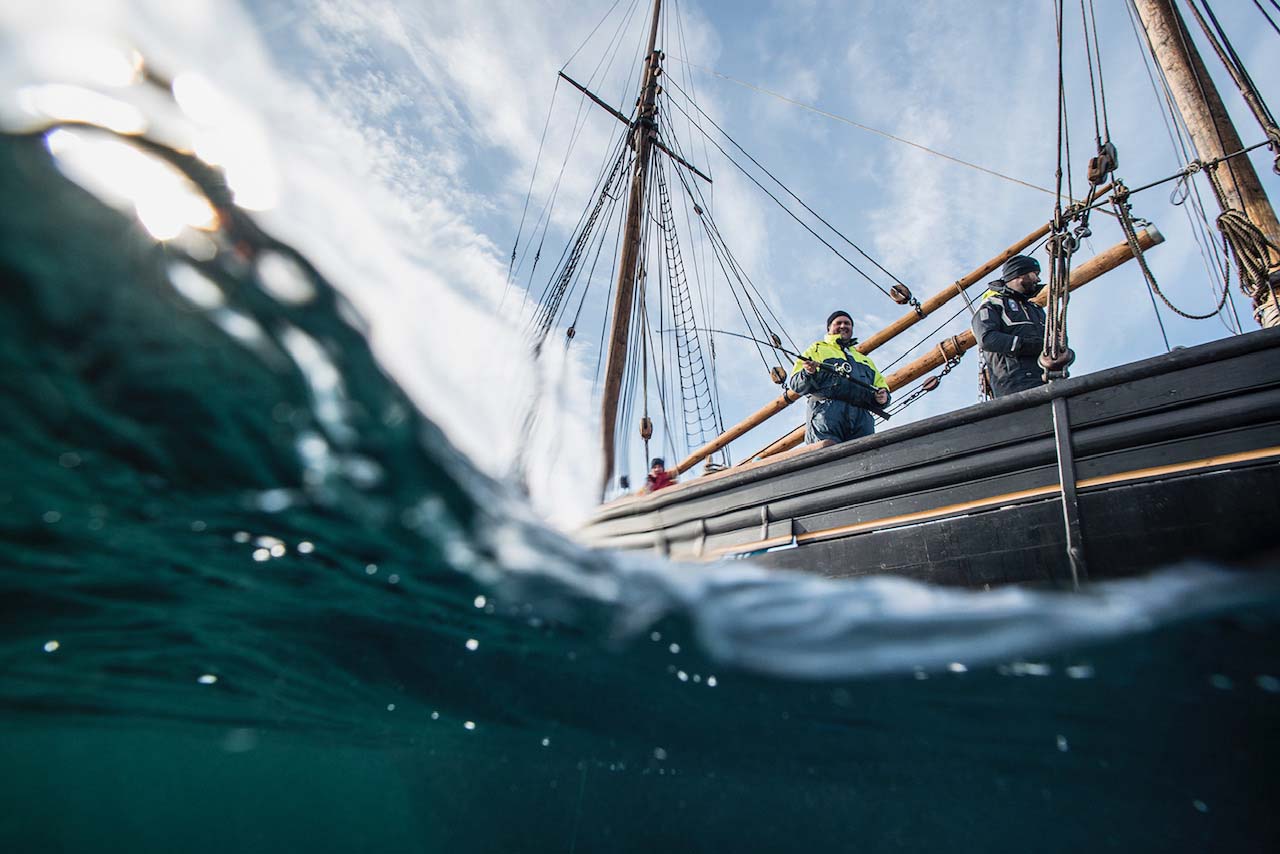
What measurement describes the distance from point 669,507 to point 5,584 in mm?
6208

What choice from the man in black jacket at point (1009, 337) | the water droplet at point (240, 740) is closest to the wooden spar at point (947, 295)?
the man in black jacket at point (1009, 337)

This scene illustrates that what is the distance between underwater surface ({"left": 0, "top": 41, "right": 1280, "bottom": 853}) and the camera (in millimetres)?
2596

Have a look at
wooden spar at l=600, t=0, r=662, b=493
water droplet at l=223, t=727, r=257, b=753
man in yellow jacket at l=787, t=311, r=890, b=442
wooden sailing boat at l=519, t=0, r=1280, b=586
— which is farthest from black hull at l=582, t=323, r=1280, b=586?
water droplet at l=223, t=727, r=257, b=753

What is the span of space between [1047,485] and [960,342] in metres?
6.72

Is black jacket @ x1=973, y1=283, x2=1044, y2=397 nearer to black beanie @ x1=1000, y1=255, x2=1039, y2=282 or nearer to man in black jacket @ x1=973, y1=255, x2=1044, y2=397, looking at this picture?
man in black jacket @ x1=973, y1=255, x2=1044, y2=397

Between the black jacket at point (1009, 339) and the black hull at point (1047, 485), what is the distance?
1.40 metres

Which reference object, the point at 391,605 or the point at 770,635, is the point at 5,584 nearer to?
the point at 391,605

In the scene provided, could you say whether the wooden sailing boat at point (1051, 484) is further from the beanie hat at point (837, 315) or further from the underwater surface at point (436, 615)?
the beanie hat at point (837, 315)

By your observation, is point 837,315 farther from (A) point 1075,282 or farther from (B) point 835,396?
(A) point 1075,282

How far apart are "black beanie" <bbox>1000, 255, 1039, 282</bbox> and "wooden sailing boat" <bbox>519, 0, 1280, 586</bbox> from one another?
14.6 inches

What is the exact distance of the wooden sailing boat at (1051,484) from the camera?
352cm

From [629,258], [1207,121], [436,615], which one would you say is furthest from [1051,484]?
[629,258]

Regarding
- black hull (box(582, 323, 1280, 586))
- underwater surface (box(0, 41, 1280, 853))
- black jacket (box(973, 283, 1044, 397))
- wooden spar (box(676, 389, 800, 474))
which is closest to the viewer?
underwater surface (box(0, 41, 1280, 853))

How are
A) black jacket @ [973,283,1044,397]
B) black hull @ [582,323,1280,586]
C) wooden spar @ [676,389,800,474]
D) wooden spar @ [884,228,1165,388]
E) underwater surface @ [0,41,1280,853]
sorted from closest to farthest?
underwater surface @ [0,41,1280,853], black hull @ [582,323,1280,586], black jacket @ [973,283,1044,397], wooden spar @ [884,228,1165,388], wooden spar @ [676,389,800,474]
